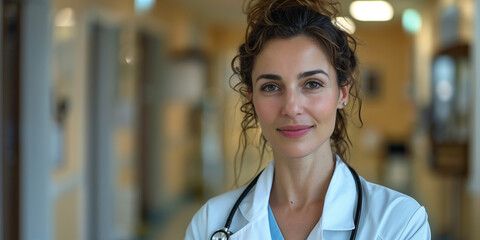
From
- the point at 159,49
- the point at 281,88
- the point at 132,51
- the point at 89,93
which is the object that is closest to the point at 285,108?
the point at 281,88

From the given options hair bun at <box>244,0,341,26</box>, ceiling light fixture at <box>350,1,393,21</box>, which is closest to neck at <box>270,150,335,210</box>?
hair bun at <box>244,0,341,26</box>

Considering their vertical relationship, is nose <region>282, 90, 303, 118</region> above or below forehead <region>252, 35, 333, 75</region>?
below

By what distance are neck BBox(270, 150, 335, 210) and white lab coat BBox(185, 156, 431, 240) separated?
3 cm

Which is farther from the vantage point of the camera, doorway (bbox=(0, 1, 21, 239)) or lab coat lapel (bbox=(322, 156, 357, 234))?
doorway (bbox=(0, 1, 21, 239))

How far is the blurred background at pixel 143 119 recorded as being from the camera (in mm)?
3209

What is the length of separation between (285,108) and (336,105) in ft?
0.46

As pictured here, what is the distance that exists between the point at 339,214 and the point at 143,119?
5.01 meters

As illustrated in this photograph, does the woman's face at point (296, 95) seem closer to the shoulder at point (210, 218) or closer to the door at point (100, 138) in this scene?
the shoulder at point (210, 218)

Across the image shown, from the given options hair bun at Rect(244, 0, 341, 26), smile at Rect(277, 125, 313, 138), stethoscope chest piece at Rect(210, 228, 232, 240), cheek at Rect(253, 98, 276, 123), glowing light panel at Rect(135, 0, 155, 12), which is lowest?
stethoscope chest piece at Rect(210, 228, 232, 240)

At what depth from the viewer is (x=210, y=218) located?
1.36m

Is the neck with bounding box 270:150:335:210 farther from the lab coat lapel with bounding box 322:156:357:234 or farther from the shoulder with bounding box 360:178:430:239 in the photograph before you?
the shoulder with bounding box 360:178:430:239

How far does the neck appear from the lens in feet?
4.38

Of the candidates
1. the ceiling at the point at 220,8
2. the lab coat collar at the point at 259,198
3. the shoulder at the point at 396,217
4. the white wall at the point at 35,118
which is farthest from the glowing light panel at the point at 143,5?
the shoulder at the point at 396,217

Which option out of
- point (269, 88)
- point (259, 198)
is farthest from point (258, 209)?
point (269, 88)
